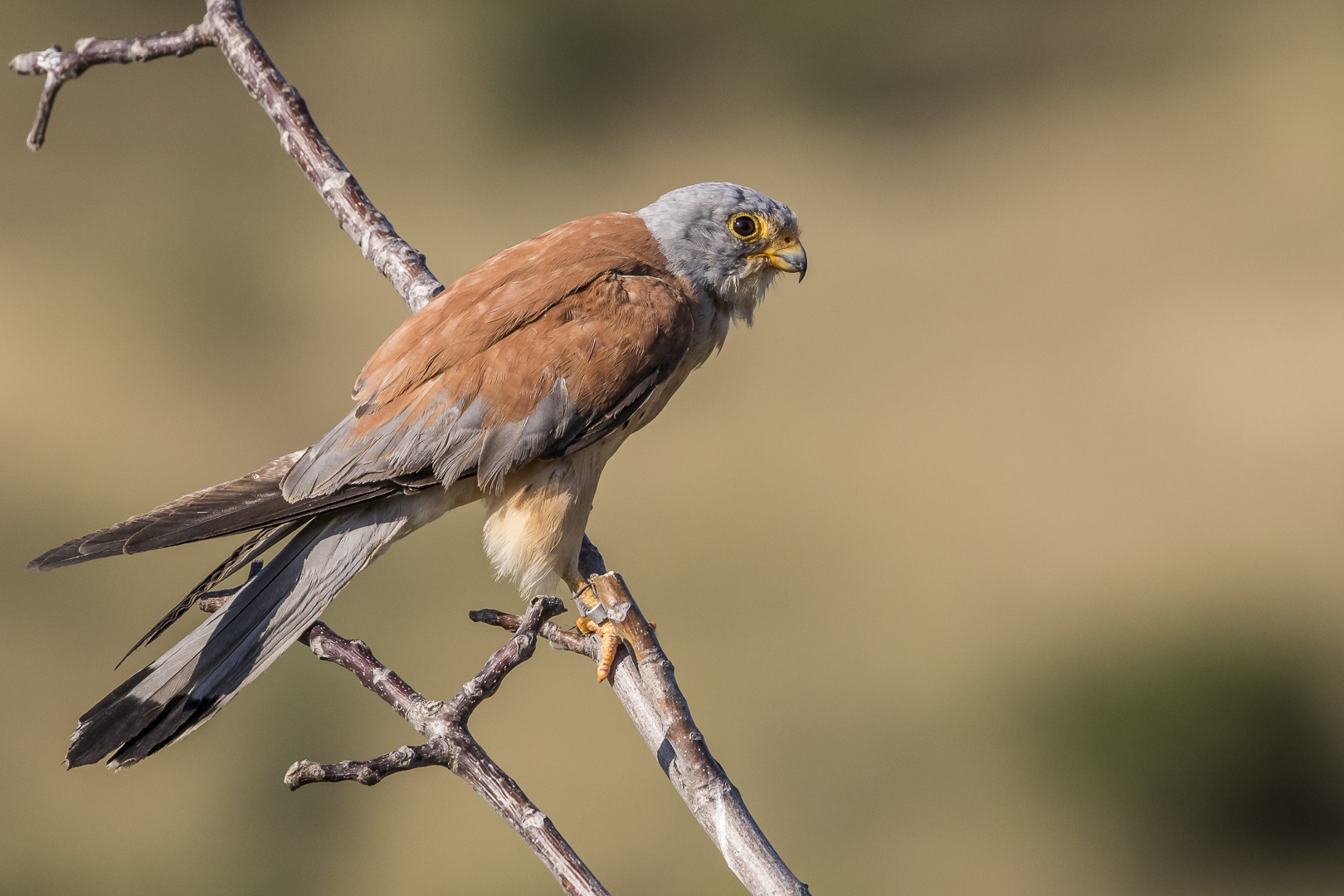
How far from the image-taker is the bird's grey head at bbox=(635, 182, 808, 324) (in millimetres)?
2582

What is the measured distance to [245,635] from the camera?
6.50ft

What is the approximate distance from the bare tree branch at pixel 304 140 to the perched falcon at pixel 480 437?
37 centimetres

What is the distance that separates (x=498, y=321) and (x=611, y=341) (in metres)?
0.23

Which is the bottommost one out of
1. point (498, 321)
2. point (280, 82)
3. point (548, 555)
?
point (548, 555)

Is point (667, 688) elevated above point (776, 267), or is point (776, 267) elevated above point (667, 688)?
point (776, 267)

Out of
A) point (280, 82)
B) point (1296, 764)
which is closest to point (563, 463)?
point (280, 82)

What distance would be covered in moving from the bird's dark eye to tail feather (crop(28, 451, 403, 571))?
102cm

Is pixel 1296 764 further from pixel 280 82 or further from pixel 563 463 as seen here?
pixel 280 82

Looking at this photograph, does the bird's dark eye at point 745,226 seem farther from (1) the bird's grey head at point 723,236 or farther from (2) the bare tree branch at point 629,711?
(2) the bare tree branch at point 629,711

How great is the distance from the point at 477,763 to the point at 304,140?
179 cm

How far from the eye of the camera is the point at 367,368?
229cm

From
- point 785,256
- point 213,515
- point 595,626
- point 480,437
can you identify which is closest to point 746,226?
point 785,256

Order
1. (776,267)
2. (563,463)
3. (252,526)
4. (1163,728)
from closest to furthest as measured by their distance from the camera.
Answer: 1. (252,526)
2. (563,463)
3. (776,267)
4. (1163,728)

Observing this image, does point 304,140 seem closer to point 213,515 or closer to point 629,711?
point 213,515
